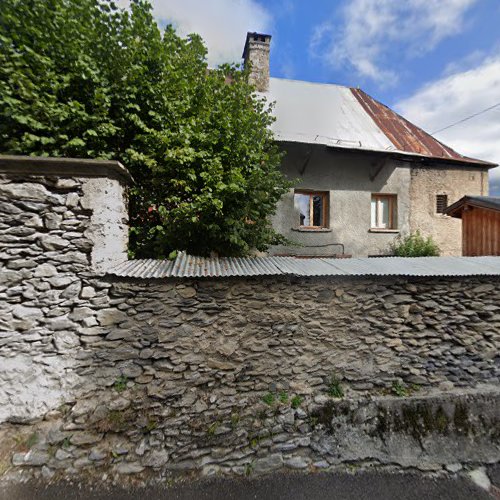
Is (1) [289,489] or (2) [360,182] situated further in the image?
(2) [360,182]

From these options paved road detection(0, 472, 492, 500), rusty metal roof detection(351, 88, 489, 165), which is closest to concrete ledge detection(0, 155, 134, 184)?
paved road detection(0, 472, 492, 500)

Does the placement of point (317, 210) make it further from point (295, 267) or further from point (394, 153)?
point (295, 267)

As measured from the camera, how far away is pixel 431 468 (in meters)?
2.68

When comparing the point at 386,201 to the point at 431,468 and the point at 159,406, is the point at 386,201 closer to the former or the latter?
the point at 431,468

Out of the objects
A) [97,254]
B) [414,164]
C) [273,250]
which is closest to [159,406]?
[97,254]

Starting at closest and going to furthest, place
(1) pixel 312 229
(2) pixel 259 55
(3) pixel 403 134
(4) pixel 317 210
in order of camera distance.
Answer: (1) pixel 312 229 → (4) pixel 317 210 → (2) pixel 259 55 → (3) pixel 403 134

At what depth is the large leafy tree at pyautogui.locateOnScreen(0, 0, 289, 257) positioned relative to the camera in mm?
2869

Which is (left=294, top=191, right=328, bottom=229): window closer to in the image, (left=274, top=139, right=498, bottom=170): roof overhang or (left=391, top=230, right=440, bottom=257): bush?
(left=274, top=139, right=498, bottom=170): roof overhang

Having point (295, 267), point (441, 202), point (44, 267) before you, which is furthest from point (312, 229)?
point (44, 267)

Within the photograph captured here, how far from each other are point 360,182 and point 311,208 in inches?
74.2

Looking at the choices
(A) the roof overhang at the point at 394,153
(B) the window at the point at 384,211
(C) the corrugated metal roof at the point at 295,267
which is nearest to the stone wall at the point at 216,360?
(C) the corrugated metal roof at the point at 295,267

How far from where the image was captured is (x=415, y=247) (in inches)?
300

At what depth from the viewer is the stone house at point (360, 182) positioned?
24.3ft

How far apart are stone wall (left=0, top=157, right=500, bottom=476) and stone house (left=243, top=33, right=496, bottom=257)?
171 inches
